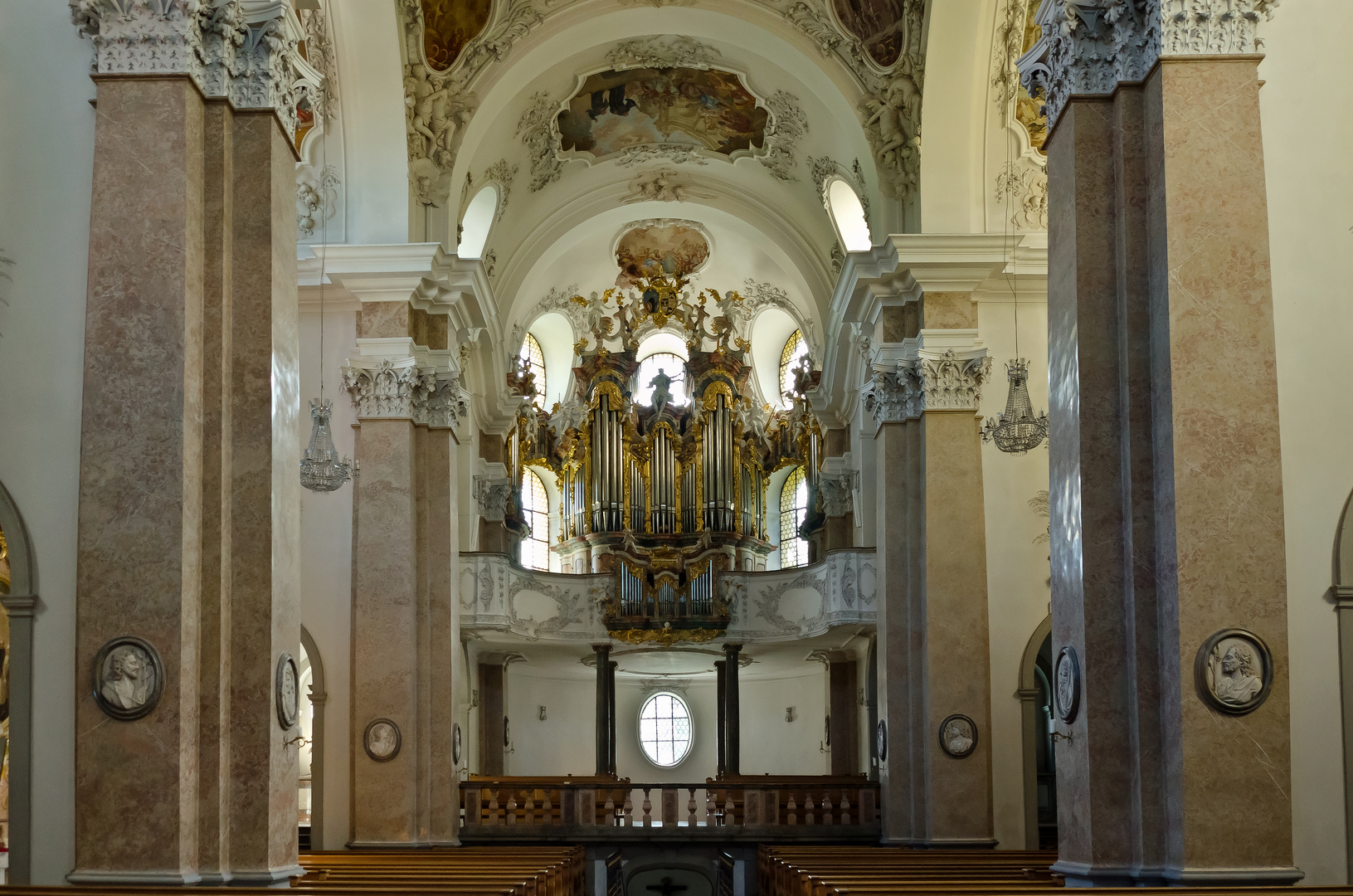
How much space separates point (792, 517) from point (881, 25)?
13.1 meters

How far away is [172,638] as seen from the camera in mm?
8586

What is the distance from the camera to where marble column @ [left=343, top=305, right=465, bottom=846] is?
1628cm

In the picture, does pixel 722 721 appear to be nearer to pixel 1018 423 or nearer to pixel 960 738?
pixel 960 738

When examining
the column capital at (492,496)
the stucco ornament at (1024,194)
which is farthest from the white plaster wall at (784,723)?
the stucco ornament at (1024,194)

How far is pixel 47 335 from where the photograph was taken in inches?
357

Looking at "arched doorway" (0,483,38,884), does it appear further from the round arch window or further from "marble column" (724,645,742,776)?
the round arch window

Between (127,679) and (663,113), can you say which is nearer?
(127,679)

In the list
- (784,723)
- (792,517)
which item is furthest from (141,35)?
(784,723)

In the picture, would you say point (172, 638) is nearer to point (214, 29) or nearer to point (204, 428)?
point (204, 428)

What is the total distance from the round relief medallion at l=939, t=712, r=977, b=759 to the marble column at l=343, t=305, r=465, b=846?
5.83 metres

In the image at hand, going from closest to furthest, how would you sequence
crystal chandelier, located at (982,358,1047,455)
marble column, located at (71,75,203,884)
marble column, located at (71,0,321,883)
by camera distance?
marble column, located at (71,75,203,884), marble column, located at (71,0,321,883), crystal chandelier, located at (982,358,1047,455)

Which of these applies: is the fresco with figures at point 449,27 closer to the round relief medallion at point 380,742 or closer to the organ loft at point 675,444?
the organ loft at point 675,444

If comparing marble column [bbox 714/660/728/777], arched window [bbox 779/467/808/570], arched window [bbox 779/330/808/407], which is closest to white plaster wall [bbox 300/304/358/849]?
marble column [bbox 714/660/728/777]

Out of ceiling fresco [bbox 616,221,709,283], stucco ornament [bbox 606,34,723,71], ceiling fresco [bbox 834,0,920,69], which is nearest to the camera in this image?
ceiling fresco [bbox 834,0,920,69]
